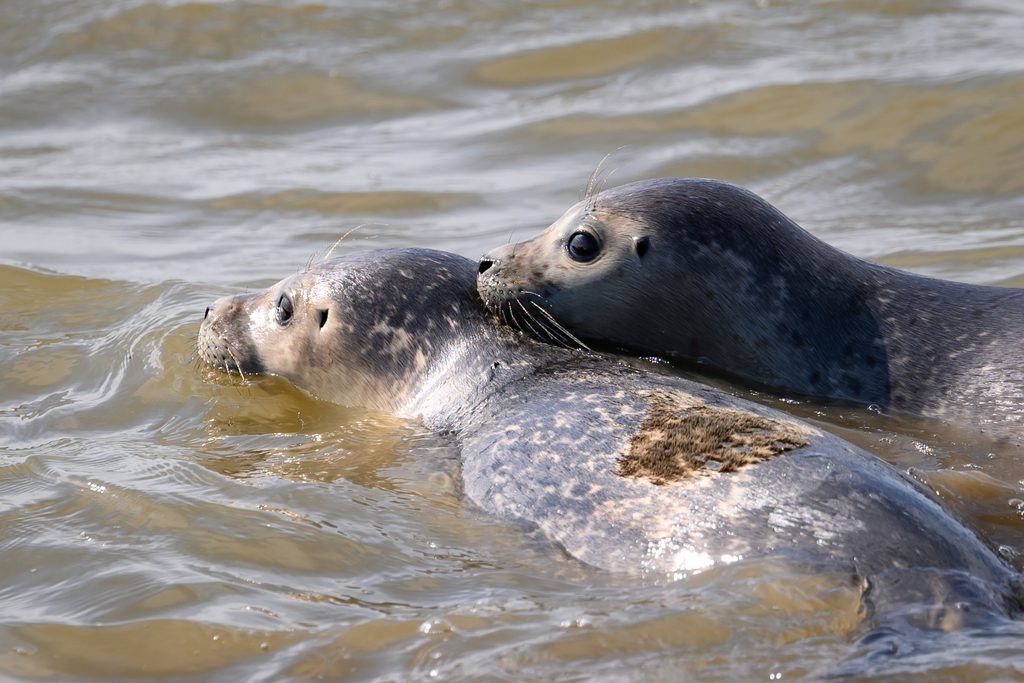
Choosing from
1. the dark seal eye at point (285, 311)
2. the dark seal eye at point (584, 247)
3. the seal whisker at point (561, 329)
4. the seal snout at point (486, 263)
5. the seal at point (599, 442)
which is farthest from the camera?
the dark seal eye at point (285, 311)

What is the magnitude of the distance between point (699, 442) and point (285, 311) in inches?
111

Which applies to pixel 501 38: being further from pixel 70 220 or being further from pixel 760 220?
pixel 760 220

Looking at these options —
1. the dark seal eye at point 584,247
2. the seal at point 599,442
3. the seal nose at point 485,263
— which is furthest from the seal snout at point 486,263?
the dark seal eye at point 584,247

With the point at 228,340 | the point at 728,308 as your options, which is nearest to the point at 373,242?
the point at 228,340

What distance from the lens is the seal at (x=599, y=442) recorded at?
435 cm

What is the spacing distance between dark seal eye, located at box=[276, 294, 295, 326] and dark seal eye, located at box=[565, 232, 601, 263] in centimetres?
138

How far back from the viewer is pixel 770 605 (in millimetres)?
4227

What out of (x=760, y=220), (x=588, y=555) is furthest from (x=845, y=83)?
(x=588, y=555)

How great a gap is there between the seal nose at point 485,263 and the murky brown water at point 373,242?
2.85ft

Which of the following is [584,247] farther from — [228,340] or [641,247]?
[228,340]

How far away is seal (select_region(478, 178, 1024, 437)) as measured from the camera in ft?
22.1

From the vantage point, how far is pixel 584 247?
22.2 feet

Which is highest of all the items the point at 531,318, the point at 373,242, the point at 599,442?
the point at 373,242

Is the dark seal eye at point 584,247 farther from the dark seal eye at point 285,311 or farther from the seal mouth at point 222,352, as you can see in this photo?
the seal mouth at point 222,352
